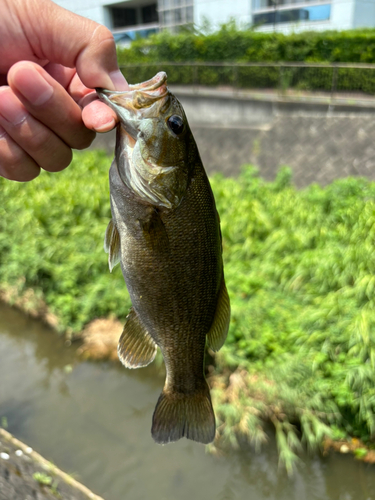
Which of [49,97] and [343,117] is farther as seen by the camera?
[343,117]

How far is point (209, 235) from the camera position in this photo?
1.66 metres

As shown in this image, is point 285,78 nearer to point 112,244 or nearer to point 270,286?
point 270,286

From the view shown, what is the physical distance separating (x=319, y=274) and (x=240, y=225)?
1892mm

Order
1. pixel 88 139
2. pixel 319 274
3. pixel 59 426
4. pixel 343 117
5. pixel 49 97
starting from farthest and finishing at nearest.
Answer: pixel 343 117
pixel 319 274
pixel 59 426
pixel 88 139
pixel 49 97

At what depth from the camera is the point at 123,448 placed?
15.7 feet

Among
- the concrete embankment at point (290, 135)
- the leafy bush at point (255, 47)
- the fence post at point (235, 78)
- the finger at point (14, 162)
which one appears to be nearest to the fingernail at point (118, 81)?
the finger at point (14, 162)

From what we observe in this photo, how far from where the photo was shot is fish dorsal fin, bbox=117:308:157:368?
1797mm

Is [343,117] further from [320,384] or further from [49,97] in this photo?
[49,97]

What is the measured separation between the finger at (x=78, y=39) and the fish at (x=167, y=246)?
0.08 meters

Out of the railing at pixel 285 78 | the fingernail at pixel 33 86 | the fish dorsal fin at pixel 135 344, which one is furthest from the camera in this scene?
the railing at pixel 285 78

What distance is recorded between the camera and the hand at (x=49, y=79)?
1683 mm

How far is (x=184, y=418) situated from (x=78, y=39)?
171 cm

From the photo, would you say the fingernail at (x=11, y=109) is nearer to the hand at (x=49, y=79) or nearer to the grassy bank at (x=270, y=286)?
the hand at (x=49, y=79)

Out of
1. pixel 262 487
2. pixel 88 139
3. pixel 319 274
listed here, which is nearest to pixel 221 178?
pixel 319 274
